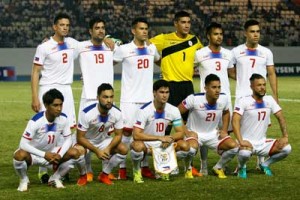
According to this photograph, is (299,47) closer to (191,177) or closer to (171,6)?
(171,6)

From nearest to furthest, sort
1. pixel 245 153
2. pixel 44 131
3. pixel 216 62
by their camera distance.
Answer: pixel 44 131 < pixel 245 153 < pixel 216 62

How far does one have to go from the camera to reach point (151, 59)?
447 inches

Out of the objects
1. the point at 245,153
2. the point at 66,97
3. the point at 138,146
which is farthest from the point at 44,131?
the point at 245,153

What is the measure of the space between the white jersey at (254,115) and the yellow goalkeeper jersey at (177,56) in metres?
1.20

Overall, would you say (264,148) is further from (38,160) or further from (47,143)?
(38,160)

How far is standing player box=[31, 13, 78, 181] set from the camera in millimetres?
10828

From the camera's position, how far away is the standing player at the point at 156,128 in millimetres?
10328

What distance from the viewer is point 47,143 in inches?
389

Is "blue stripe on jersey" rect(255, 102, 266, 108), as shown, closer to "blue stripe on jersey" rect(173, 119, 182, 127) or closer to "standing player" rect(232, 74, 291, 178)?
"standing player" rect(232, 74, 291, 178)

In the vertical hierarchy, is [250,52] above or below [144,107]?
above

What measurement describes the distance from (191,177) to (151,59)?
1.76m

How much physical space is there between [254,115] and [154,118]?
4.30 feet

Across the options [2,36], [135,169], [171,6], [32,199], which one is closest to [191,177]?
[135,169]

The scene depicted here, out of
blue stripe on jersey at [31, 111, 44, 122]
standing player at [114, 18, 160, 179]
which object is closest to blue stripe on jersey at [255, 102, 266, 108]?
standing player at [114, 18, 160, 179]
